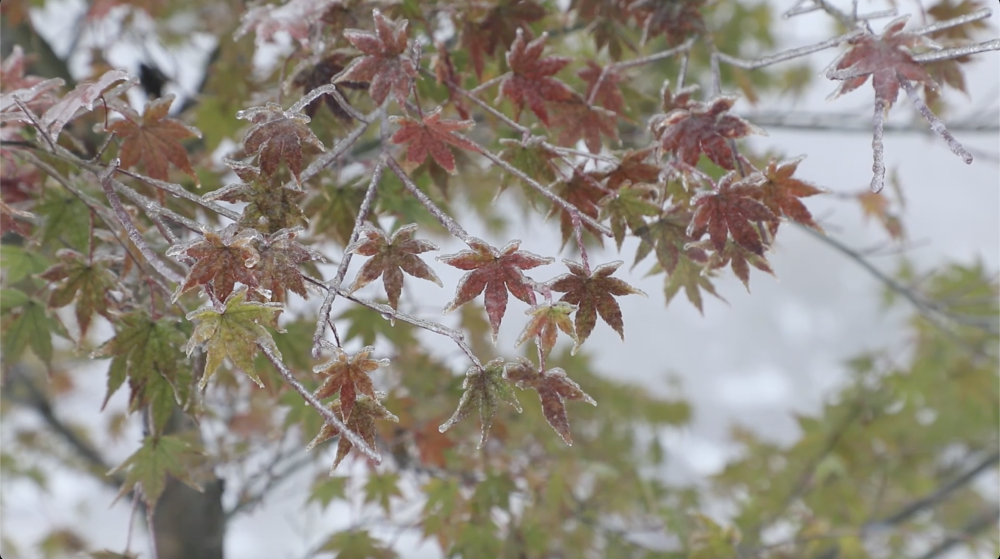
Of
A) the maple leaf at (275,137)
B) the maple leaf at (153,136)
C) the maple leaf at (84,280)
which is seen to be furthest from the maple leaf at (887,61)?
the maple leaf at (84,280)

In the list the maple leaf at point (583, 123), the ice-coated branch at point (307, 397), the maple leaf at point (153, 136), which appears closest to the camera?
the ice-coated branch at point (307, 397)

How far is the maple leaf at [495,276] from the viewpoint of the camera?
65 centimetres

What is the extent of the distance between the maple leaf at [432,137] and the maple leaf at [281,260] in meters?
0.19

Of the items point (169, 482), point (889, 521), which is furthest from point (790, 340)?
point (169, 482)

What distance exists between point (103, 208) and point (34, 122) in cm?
16

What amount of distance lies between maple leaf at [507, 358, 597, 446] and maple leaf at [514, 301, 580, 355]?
4 cm

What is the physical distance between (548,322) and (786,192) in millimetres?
324

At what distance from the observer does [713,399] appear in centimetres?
581

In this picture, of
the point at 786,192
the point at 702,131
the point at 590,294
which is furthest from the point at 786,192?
the point at 590,294

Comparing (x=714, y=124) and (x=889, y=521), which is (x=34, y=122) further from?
(x=889, y=521)

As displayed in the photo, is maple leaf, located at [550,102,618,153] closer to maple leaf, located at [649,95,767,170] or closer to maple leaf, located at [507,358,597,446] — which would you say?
maple leaf, located at [649,95,767,170]

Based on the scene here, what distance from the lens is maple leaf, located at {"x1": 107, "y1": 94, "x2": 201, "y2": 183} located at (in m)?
0.83

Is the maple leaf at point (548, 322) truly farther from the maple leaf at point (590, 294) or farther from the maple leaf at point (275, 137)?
the maple leaf at point (275, 137)

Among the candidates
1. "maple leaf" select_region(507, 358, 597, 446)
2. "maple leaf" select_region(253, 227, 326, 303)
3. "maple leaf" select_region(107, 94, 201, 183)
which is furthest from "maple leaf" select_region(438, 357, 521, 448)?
"maple leaf" select_region(107, 94, 201, 183)
